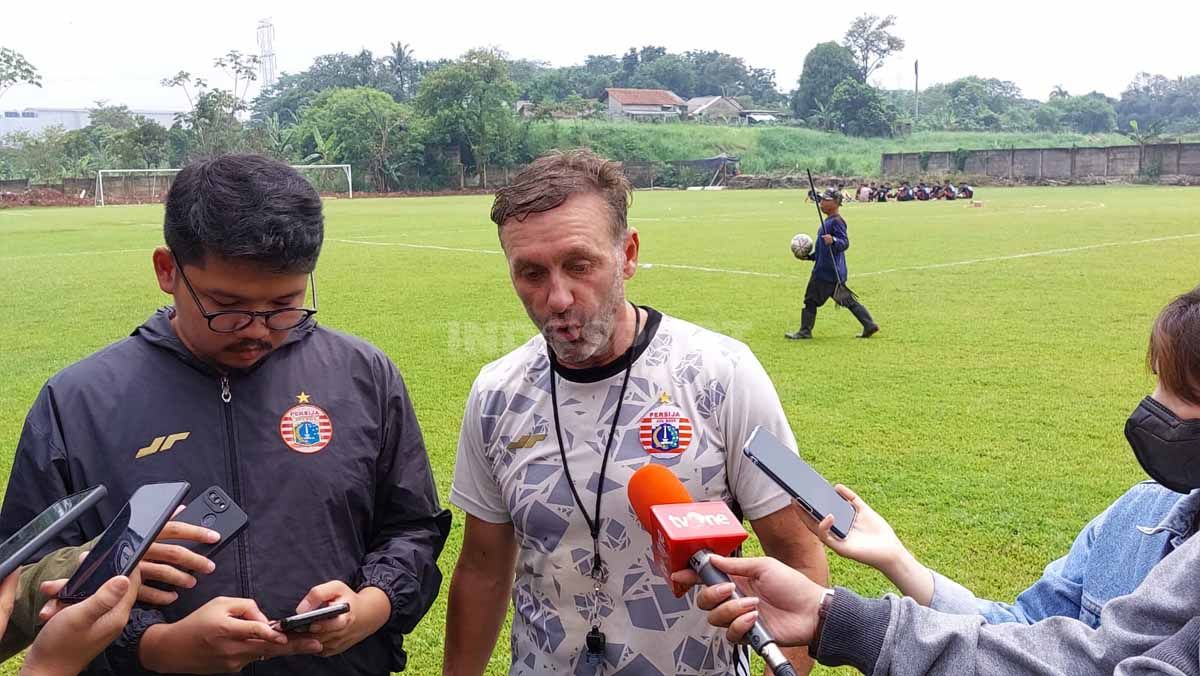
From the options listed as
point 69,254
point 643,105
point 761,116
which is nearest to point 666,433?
point 69,254

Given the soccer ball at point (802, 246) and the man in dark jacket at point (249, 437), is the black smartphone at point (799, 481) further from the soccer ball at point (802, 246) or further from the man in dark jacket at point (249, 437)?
the soccer ball at point (802, 246)

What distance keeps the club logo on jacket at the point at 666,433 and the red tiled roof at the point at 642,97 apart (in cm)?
9462

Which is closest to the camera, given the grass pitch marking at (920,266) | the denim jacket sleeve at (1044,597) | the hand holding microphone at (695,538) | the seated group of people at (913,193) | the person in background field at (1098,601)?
the person in background field at (1098,601)

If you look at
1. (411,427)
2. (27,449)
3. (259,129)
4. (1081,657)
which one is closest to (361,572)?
(411,427)

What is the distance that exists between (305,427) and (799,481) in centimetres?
116

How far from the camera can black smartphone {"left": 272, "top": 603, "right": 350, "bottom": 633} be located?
2.11 metres

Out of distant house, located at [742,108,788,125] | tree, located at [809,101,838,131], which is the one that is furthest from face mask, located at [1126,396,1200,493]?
distant house, located at [742,108,788,125]

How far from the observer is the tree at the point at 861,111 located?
89.9 metres

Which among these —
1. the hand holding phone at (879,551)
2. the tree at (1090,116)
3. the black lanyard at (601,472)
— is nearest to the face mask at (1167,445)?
the hand holding phone at (879,551)

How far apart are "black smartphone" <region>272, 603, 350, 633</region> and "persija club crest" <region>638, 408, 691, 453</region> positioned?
73 cm

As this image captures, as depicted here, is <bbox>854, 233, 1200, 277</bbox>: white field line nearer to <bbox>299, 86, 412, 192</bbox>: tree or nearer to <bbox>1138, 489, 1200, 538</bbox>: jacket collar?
<bbox>1138, 489, 1200, 538</bbox>: jacket collar

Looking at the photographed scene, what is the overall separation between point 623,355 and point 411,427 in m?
0.59

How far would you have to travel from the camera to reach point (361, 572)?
2500 mm

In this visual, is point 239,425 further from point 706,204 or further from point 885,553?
point 706,204
